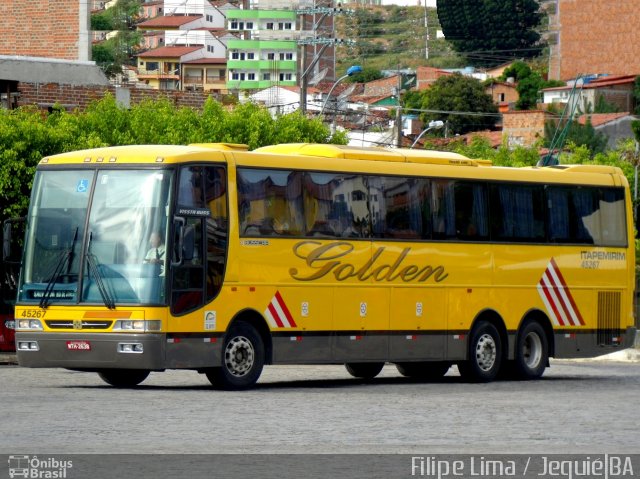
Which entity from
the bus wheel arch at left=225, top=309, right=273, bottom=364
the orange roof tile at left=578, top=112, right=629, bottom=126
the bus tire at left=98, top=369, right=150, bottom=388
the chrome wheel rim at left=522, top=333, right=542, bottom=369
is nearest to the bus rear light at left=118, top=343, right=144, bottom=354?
the bus wheel arch at left=225, top=309, right=273, bottom=364

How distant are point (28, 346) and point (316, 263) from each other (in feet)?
14.1

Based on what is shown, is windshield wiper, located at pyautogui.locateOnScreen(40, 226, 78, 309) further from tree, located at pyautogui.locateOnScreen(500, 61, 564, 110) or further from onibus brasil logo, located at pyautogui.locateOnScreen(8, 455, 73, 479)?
tree, located at pyautogui.locateOnScreen(500, 61, 564, 110)

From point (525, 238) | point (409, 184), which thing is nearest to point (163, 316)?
point (409, 184)

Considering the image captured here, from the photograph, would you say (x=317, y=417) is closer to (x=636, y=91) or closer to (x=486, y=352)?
(x=486, y=352)

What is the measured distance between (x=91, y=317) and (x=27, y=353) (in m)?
1.04

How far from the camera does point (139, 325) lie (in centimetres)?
2100

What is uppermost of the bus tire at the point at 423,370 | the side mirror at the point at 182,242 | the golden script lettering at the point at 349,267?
the side mirror at the point at 182,242

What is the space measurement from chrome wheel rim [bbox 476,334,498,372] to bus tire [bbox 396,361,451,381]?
1164 millimetres

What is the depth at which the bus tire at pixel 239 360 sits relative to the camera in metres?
21.9

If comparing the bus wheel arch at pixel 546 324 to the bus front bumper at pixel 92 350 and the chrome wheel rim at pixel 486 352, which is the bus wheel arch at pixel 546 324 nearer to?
the chrome wheel rim at pixel 486 352

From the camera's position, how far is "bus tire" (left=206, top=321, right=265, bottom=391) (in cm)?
2191

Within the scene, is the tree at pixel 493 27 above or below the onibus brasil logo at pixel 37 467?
above

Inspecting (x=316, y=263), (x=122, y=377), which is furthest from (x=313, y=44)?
(x=122, y=377)

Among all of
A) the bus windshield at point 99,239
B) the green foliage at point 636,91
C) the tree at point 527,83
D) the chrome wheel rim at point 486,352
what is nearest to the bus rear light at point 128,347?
the bus windshield at point 99,239
